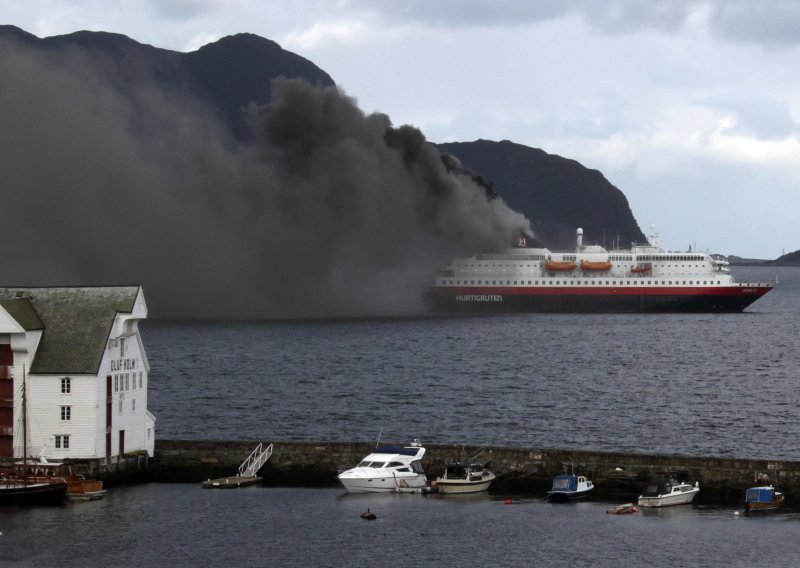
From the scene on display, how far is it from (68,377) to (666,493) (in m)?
15.4

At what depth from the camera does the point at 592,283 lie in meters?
128

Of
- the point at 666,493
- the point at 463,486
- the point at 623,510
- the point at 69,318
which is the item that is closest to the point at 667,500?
the point at 666,493

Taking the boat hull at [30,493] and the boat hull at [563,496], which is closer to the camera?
the boat hull at [30,493]

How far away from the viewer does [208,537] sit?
28.4m

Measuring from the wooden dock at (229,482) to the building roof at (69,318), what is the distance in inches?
178

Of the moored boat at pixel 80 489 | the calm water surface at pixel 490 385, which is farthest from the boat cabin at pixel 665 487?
the moored boat at pixel 80 489

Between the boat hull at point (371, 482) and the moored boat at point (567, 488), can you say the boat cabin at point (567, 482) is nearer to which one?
the moored boat at point (567, 488)

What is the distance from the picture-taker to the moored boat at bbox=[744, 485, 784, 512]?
30156mm

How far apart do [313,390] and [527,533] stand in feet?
108

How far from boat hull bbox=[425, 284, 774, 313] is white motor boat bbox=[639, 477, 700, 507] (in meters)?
95.9

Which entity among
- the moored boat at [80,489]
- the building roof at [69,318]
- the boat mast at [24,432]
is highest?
the building roof at [69,318]

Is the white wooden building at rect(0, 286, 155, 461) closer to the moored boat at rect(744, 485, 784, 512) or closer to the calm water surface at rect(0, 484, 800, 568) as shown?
the calm water surface at rect(0, 484, 800, 568)

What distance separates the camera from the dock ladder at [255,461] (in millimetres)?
34094

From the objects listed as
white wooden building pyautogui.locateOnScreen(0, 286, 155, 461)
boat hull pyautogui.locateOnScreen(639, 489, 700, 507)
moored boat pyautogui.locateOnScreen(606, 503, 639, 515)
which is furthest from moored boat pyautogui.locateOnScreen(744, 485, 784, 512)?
white wooden building pyautogui.locateOnScreen(0, 286, 155, 461)
